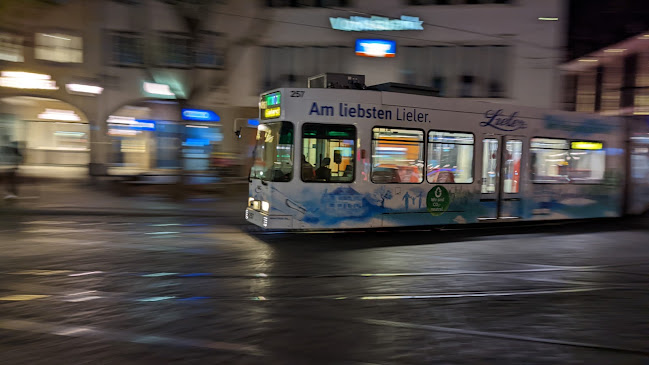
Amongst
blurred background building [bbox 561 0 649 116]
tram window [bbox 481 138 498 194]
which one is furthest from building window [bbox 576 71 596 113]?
tram window [bbox 481 138 498 194]

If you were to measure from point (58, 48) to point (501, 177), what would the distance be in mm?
22851

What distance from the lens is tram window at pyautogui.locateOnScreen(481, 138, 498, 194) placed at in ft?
37.0

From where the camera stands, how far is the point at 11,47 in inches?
936

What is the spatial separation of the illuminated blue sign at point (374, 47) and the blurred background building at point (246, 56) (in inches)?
12.7

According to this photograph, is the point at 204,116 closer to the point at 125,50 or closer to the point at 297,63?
the point at 297,63

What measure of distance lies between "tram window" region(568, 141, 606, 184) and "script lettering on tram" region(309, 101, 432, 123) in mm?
4950

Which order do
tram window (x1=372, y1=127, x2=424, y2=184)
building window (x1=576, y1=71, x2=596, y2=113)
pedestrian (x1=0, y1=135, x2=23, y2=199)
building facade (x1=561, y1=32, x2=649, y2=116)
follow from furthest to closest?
building window (x1=576, y1=71, x2=596, y2=113)
building facade (x1=561, y1=32, x2=649, y2=116)
pedestrian (x1=0, y1=135, x2=23, y2=199)
tram window (x1=372, y1=127, x2=424, y2=184)

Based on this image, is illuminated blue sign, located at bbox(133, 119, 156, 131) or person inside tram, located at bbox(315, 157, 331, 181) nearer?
person inside tram, located at bbox(315, 157, 331, 181)

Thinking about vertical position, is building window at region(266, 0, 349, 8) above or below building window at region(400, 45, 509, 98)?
above

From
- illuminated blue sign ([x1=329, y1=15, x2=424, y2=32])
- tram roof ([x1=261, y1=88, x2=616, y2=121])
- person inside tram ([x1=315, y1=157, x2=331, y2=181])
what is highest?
illuminated blue sign ([x1=329, y1=15, x2=424, y2=32])

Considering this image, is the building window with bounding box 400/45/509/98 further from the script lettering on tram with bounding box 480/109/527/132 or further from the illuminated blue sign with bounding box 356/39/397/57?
the script lettering on tram with bounding box 480/109/527/132

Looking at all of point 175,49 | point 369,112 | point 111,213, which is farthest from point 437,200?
point 175,49

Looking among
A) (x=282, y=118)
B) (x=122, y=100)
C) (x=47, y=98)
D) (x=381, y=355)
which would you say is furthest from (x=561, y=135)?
(x=47, y=98)

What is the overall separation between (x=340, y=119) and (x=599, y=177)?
827 cm
